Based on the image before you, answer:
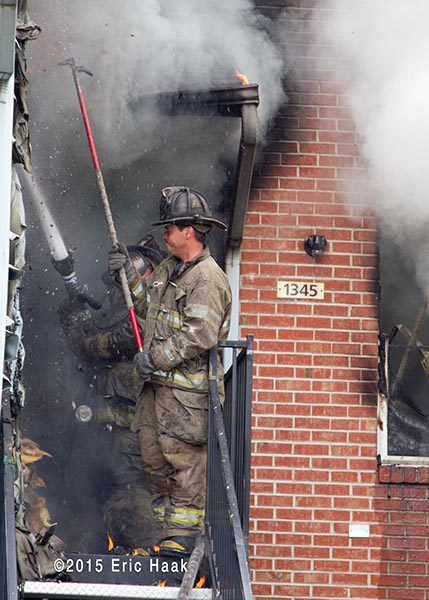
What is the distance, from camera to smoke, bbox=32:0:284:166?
29.2 ft

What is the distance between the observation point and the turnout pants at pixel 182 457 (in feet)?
23.4

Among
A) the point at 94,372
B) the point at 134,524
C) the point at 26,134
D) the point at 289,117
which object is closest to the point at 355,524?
the point at 134,524

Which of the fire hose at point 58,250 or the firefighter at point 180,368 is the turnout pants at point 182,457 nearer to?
the firefighter at point 180,368

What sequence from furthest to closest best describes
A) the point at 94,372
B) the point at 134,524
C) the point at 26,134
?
1. the point at 94,372
2. the point at 134,524
3. the point at 26,134

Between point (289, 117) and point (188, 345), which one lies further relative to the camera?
point (289, 117)

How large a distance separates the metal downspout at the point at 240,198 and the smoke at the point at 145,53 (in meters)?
0.72

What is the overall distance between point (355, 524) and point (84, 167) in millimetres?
3147

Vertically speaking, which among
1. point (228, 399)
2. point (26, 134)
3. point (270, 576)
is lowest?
point (270, 576)

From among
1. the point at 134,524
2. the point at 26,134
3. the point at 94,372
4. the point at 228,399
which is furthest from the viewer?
the point at 94,372

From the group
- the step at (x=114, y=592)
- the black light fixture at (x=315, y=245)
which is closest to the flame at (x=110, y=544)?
the step at (x=114, y=592)

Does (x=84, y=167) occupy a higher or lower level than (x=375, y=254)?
higher

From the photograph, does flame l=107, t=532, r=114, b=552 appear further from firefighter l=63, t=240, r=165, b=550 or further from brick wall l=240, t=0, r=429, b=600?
brick wall l=240, t=0, r=429, b=600

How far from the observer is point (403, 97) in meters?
9.08

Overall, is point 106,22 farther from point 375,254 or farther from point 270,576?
point 270,576
